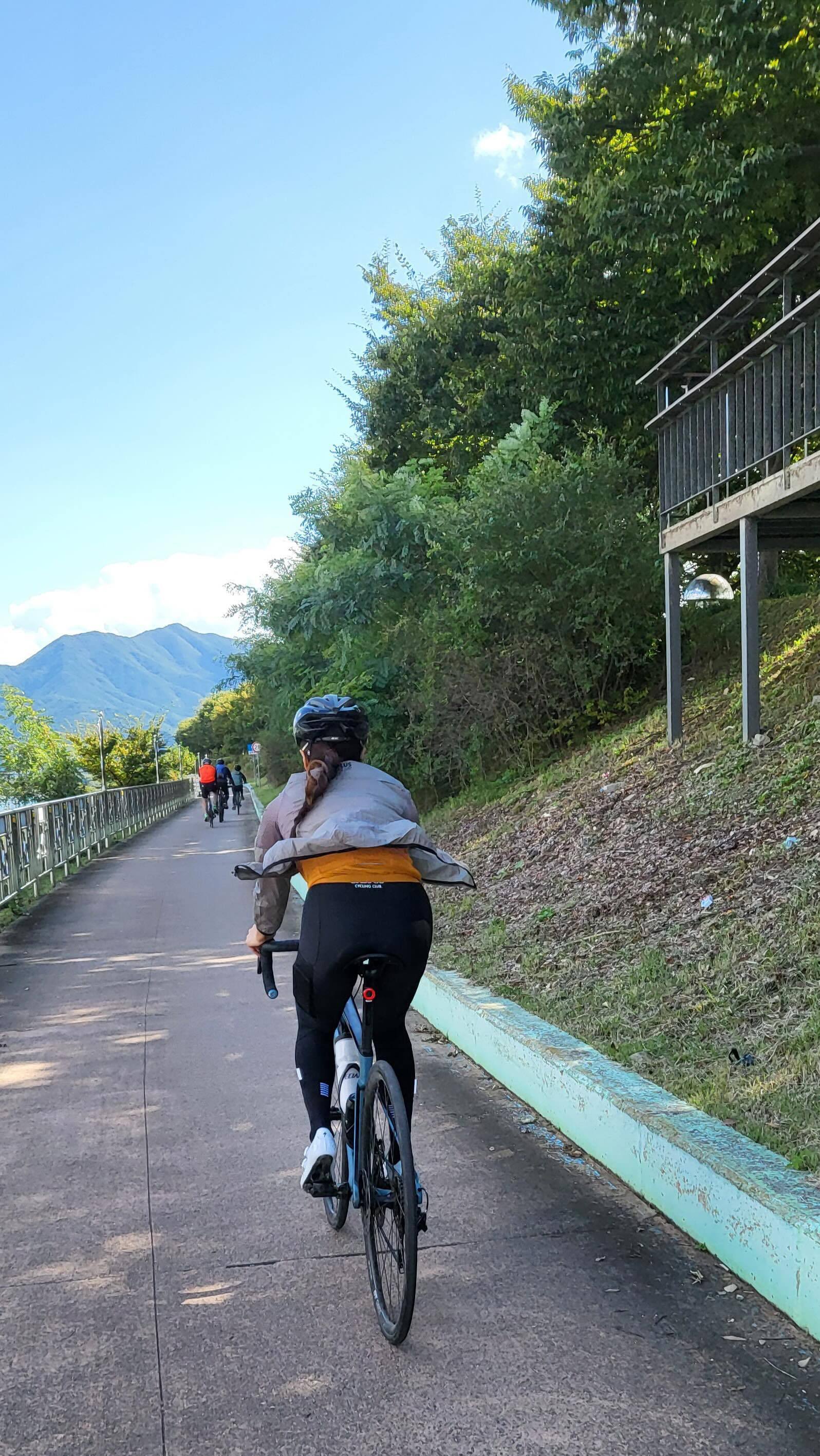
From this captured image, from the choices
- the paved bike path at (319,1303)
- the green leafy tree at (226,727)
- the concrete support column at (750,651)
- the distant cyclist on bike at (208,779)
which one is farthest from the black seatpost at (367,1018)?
the green leafy tree at (226,727)

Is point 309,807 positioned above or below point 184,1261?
above

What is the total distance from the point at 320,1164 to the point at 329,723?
4.66 ft

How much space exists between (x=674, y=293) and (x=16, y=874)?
41.3 feet

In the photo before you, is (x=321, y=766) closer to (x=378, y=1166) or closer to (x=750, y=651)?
(x=378, y=1166)

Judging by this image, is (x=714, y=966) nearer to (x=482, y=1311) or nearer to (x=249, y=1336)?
(x=482, y=1311)

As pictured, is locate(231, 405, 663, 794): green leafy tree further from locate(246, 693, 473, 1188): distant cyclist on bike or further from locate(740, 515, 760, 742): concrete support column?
locate(246, 693, 473, 1188): distant cyclist on bike

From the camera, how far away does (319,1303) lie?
3.57 meters

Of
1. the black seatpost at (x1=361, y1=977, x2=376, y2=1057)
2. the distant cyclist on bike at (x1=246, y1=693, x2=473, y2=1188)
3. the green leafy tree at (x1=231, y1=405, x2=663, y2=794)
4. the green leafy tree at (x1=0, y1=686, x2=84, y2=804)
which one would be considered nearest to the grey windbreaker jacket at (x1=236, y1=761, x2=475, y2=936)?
the distant cyclist on bike at (x1=246, y1=693, x2=473, y2=1188)

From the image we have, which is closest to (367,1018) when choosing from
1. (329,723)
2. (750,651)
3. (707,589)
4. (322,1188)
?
(322,1188)

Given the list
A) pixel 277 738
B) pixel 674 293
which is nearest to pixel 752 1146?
pixel 674 293

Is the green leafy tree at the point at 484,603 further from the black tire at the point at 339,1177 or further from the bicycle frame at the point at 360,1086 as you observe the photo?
the bicycle frame at the point at 360,1086

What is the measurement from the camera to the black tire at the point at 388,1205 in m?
3.19

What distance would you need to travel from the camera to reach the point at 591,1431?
284 cm

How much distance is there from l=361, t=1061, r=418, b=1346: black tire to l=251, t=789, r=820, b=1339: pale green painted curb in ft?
3.33
